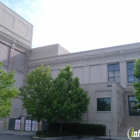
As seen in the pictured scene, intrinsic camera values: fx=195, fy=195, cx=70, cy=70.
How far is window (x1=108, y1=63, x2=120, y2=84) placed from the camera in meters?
30.9

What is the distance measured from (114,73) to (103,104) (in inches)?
280

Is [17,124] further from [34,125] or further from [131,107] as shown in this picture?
[131,107]

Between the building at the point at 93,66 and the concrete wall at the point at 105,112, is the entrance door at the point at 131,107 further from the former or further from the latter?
the concrete wall at the point at 105,112

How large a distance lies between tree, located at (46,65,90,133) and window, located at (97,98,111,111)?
3.19 meters

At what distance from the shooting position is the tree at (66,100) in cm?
2155

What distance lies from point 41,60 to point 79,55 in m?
8.32

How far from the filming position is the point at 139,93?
60.9 feet

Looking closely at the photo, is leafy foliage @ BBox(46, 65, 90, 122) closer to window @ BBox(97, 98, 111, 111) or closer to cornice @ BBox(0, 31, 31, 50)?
window @ BBox(97, 98, 111, 111)

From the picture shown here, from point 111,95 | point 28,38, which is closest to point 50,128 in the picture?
point 111,95

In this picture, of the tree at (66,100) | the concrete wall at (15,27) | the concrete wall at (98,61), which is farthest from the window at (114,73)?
the concrete wall at (15,27)

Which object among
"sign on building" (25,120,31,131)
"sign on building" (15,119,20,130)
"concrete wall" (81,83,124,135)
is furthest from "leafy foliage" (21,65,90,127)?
"sign on building" (15,119,20,130)

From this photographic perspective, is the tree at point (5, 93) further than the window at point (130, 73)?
No

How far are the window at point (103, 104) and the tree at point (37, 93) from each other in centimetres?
733

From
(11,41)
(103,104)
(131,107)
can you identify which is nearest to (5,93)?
(103,104)
